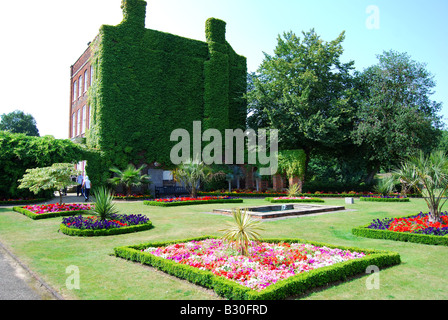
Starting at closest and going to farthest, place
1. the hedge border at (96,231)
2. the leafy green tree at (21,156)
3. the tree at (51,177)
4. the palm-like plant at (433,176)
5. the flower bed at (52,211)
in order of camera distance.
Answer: the hedge border at (96,231) < the palm-like plant at (433,176) < the flower bed at (52,211) < the tree at (51,177) < the leafy green tree at (21,156)

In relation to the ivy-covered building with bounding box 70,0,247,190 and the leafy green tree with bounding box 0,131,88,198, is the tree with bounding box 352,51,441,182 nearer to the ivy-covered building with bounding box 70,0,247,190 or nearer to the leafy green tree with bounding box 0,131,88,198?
the ivy-covered building with bounding box 70,0,247,190

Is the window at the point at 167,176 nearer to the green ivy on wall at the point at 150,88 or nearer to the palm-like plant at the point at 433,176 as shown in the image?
the green ivy on wall at the point at 150,88

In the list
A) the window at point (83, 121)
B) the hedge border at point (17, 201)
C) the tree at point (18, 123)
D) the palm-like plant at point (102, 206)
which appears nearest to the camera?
the palm-like plant at point (102, 206)

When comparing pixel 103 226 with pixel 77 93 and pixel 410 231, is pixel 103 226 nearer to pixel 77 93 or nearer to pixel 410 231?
pixel 410 231

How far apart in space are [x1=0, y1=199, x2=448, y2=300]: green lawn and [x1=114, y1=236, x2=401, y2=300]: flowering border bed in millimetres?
121

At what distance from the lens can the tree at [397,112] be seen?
24172 millimetres

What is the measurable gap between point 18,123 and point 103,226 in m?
52.7

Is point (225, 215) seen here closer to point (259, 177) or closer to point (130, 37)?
point (259, 177)

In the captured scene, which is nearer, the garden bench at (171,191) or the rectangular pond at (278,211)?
the rectangular pond at (278,211)

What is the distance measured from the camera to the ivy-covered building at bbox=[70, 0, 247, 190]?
24.7m

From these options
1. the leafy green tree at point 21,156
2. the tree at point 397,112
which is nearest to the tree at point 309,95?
the tree at point 397,112

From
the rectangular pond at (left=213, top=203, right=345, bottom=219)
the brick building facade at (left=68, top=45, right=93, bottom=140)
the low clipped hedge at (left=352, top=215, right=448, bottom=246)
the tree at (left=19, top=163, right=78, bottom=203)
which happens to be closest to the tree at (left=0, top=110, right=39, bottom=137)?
the brick building facade at (left=68, top=45, right=93, bottom=140)

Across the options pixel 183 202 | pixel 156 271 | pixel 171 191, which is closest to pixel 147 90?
pixel 171 191

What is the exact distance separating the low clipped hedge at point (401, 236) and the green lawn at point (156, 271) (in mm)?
283
